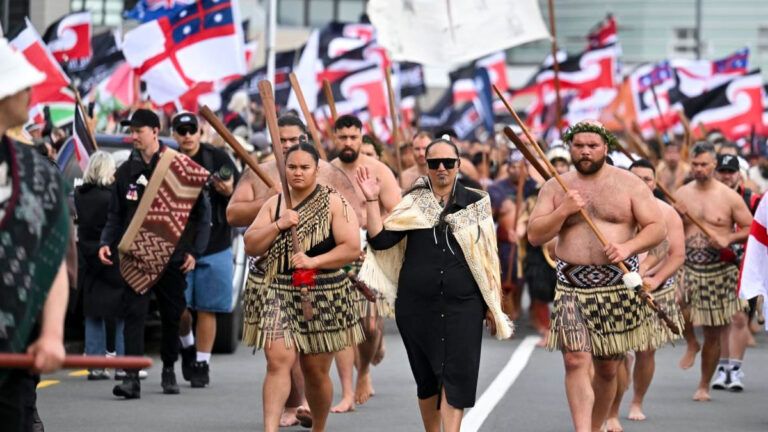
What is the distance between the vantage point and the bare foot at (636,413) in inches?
485

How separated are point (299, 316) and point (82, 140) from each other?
17.5 feet

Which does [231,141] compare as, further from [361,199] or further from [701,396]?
[701,396]

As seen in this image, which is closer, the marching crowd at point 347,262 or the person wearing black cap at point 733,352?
the marching crowd at point 347,262

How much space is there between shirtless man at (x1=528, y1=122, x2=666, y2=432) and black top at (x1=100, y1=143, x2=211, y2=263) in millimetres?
3335

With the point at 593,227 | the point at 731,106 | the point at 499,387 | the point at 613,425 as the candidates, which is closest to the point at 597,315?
the point at 593,227

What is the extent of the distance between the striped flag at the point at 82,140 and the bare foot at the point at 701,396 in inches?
208

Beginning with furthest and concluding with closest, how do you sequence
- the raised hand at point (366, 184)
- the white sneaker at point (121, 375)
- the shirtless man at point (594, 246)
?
the white sneaker at point (121, 375) < the shirtless man at point (594, 246) < the raised hand at point (366, 184)

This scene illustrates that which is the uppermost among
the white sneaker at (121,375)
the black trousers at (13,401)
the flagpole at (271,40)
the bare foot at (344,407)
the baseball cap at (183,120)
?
the black trousers at (13,401)

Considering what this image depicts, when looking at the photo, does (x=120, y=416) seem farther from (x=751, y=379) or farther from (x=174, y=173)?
(x=751, y=379)

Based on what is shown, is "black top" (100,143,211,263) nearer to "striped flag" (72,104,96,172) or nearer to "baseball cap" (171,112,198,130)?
"baseball cap" (171,112,198,130)

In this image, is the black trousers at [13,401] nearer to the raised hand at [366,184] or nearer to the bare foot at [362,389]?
the raised hand at [366,184]

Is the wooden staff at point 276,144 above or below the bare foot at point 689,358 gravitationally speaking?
above

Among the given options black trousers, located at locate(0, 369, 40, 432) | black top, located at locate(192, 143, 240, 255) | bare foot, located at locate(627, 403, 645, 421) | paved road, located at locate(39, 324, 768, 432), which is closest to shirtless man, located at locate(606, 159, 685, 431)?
bare foot, located at locate(627, 403, 645, 421)

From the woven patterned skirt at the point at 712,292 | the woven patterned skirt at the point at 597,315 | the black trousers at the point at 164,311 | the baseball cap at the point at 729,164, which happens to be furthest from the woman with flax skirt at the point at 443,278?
the baseball cap at the point at 729,164
